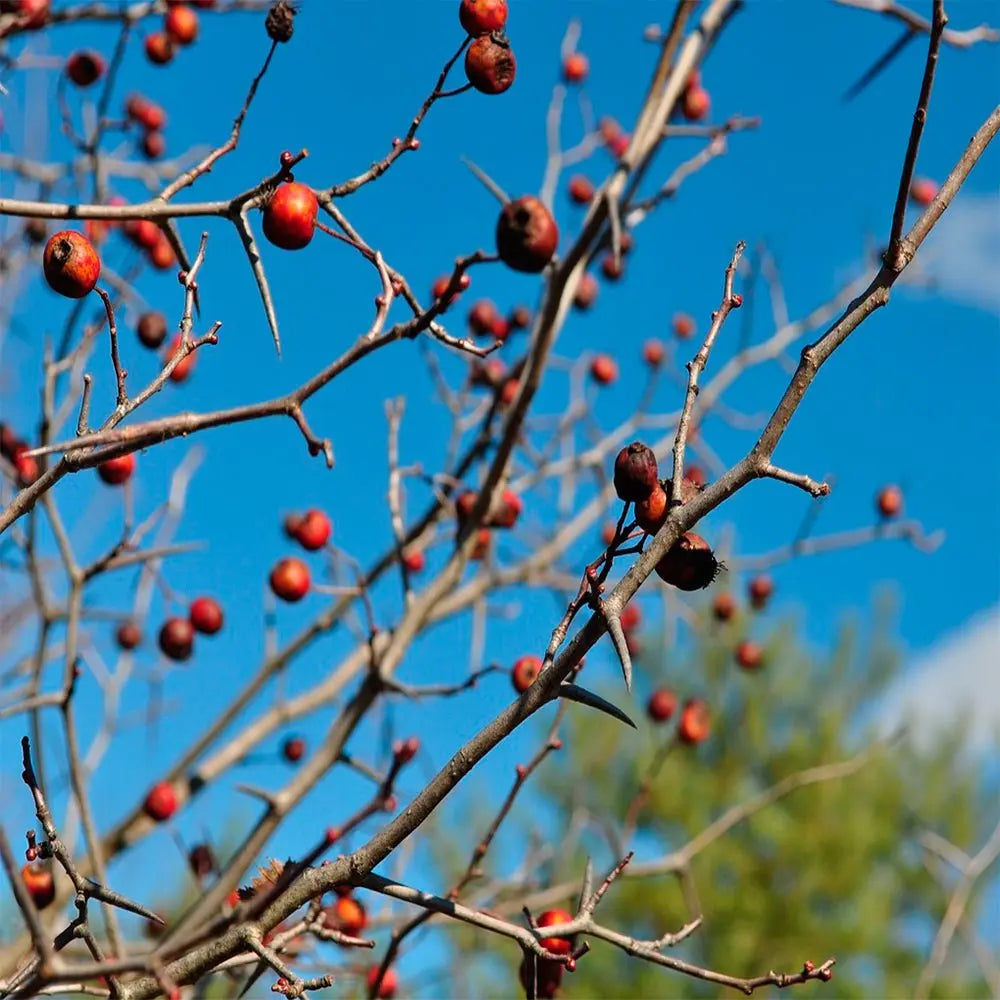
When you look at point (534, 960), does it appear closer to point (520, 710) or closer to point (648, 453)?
point (520, 710)

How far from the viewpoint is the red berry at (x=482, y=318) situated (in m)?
4.55

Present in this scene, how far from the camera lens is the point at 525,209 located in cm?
192

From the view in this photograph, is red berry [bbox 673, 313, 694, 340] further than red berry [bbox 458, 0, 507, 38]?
Yes

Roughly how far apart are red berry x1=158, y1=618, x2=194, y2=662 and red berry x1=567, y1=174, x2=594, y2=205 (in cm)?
254

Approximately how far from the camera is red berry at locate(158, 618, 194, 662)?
4082mm

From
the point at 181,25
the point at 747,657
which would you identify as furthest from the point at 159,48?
the point at 747,657

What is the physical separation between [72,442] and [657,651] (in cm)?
1733

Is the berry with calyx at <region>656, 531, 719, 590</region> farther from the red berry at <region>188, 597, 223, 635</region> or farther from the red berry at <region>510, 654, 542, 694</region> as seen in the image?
the red berry at <region>188, 597, 223, 635</region>

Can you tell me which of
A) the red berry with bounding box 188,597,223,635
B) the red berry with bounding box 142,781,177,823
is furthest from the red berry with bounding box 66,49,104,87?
the red berry with bounding box 142,781,177,823

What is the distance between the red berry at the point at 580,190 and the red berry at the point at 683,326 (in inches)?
27.7

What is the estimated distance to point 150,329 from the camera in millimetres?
3320

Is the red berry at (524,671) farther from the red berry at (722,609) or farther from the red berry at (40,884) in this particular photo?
the red berry at (722,609)

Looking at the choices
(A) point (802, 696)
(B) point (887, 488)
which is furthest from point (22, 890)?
(A) point (802, 696)

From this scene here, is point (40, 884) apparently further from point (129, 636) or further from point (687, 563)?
point (129, 636)
